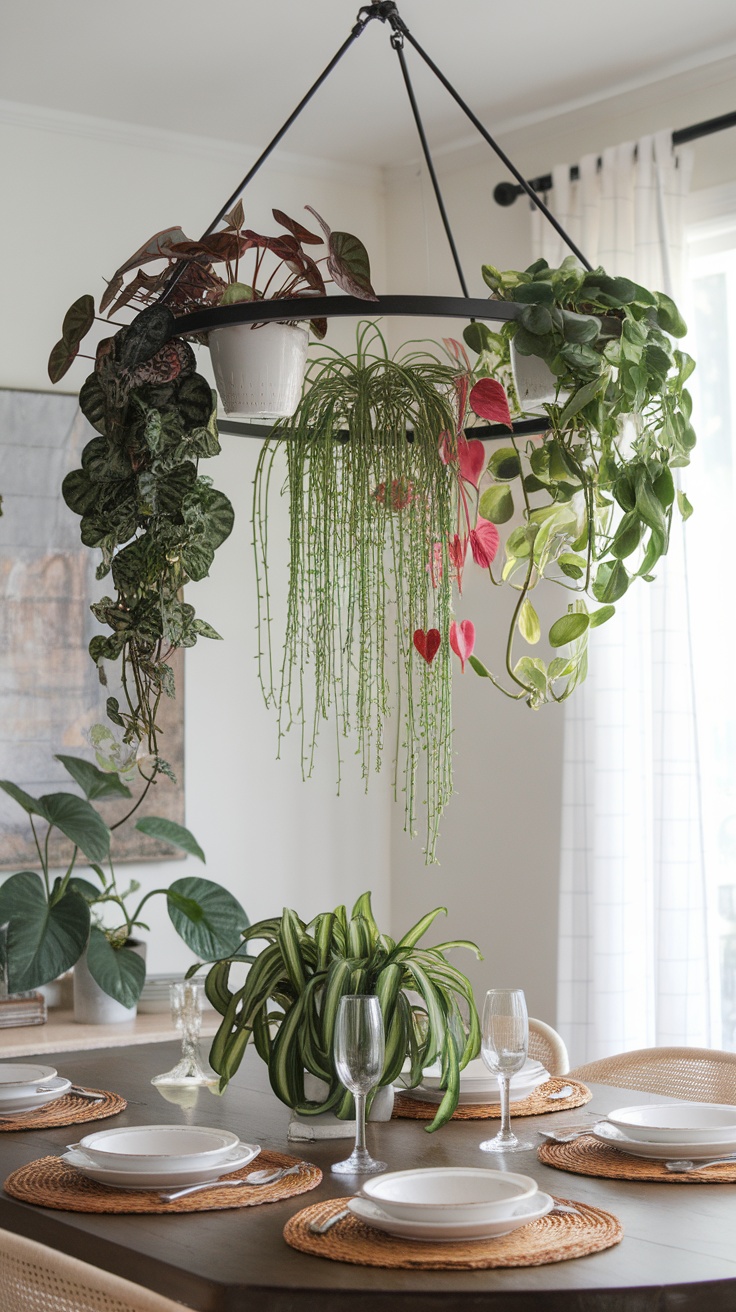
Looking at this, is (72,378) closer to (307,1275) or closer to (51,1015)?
(51,1015)

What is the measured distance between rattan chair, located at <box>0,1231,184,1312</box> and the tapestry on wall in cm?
216

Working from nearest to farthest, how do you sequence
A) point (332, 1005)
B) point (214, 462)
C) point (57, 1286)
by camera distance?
point (57, 1286) < point (332, 1005) < point (214, 462)

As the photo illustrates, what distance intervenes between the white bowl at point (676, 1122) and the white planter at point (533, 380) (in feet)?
2.98

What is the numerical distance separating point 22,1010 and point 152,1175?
171 centimetres

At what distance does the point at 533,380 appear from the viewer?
191 cm

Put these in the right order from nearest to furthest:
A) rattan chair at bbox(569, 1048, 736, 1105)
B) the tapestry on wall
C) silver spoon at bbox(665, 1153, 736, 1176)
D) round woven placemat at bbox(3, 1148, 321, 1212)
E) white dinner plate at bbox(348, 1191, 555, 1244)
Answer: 1. white dinner plate at bbox(348, 1191, 555, 1244)
2. round woven placemat at bbox(3, 1148, 321, 1212)
3. silver spoon at bbox(665, 1153, 736, 1176)
4. rattan chair at bbox(569, 1048, 736, 1105)
5. the tapestry on wall

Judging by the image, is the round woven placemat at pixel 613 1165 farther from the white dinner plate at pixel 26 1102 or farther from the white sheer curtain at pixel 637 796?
the white sheer curtain at pixel 637 796

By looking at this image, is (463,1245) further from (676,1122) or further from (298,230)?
(298,230)

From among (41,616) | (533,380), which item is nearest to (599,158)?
(41,616)

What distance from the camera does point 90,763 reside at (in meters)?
3.55

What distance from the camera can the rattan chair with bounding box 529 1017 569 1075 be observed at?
2.60m

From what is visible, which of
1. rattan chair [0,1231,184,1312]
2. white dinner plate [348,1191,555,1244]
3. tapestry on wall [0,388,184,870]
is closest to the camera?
rattan chair [0,1231,184,1312]

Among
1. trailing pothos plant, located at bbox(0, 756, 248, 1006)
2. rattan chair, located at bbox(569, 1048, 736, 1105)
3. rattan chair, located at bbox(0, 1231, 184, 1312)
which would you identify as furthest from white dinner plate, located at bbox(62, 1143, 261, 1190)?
trailing pothos plant, located at bbox(0, 756, 248, 1006)

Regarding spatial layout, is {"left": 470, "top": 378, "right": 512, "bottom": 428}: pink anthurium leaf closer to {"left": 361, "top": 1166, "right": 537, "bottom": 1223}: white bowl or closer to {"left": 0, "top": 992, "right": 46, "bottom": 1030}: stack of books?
{"left": 361, "top": 1166, "right": 537, "bottom": 1223}: white bowl
